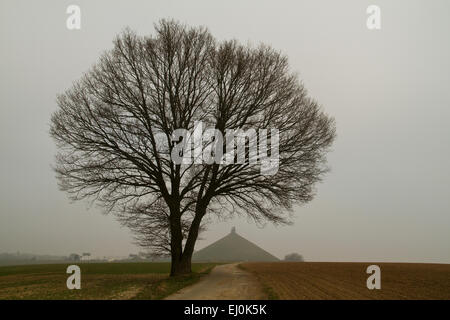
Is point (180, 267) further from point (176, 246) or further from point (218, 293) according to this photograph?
point (218, 293)

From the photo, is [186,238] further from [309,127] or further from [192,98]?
[309,127]

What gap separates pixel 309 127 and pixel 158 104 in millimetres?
8969

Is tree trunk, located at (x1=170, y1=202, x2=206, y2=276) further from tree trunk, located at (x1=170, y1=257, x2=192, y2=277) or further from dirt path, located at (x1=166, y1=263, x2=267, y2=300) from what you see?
dirt path, located at (x1=166, y1=263, x2=267, y2=300)

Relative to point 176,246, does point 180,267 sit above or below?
below

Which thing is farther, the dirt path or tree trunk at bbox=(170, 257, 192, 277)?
tree trunk at bbox=(170, 257, 192, 277)

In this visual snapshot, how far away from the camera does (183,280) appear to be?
763 inches

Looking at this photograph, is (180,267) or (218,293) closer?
(218,293)
